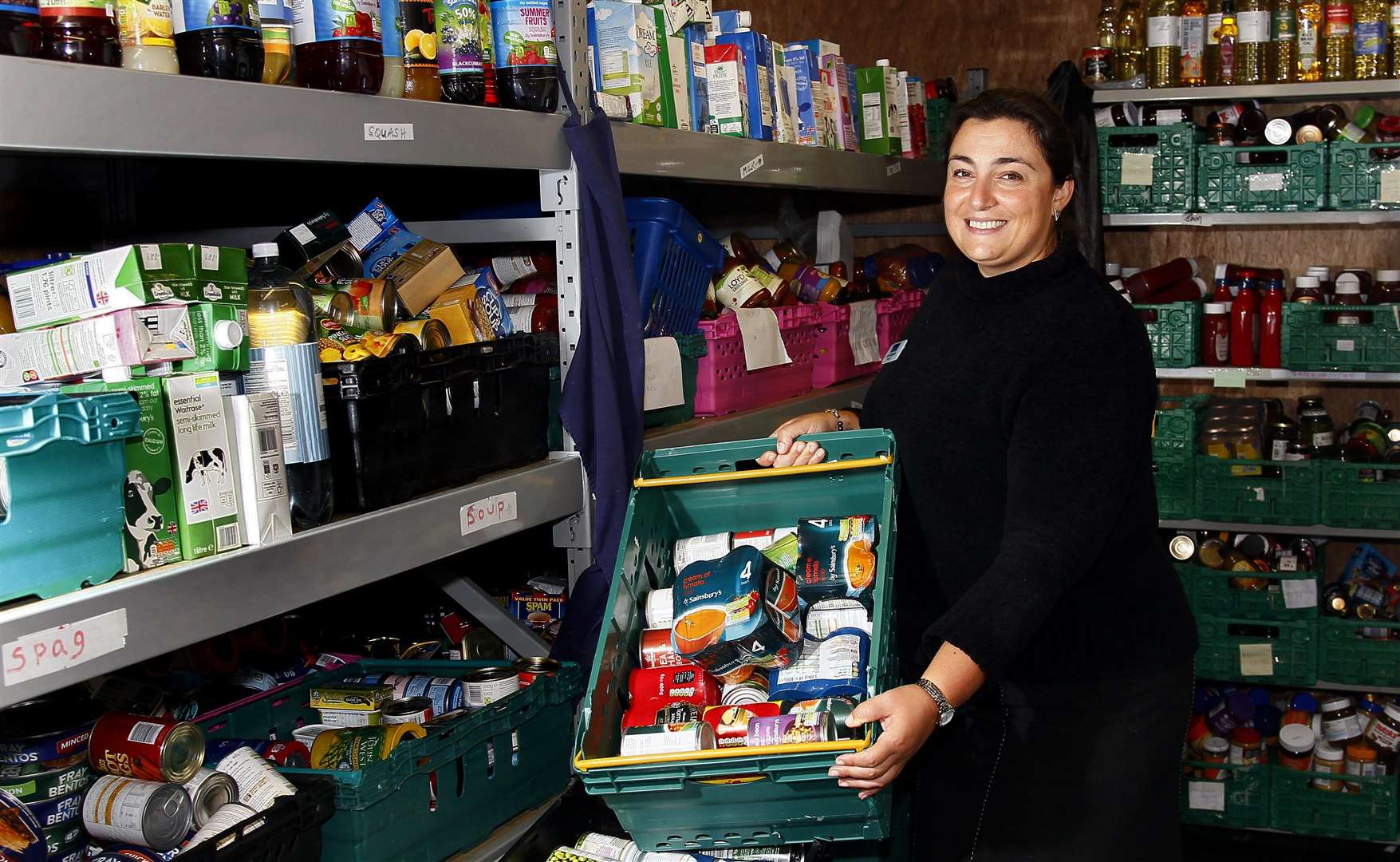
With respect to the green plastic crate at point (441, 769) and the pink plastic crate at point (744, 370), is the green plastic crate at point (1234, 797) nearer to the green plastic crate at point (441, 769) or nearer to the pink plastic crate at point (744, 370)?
the pink plastic crate at point (744, 370)

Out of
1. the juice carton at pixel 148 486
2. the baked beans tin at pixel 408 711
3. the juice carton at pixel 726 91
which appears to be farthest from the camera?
the juice carton at pixel 726 91

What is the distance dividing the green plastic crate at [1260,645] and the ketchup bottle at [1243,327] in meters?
0.87

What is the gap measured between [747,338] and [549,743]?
1.13 m

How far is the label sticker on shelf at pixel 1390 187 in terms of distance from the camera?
13.4ft

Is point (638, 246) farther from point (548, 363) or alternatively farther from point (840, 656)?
point (840, 656)

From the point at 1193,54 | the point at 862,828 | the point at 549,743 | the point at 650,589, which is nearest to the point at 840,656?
the point at 862,828

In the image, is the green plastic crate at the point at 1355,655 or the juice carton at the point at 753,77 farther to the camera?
the green plastic crate at the point at 1355,655

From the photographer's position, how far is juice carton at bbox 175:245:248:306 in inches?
57.1

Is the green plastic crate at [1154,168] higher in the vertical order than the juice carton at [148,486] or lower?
higher

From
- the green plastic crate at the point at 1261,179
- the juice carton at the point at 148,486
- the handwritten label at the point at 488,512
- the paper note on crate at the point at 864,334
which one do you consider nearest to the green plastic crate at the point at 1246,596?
the green plastic crate at the point at 1261,179

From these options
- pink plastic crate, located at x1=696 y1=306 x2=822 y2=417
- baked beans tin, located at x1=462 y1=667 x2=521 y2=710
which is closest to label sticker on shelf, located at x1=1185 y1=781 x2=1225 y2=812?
pink plastic crate, located at x1=696 y1=306 x2=822 y2=417

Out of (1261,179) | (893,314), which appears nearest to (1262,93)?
(1261,179)

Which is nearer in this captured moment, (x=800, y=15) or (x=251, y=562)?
(x=251, y=562)

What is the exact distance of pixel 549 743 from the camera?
84.4 inches
